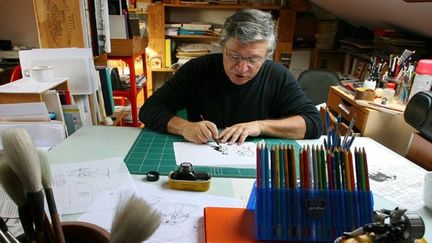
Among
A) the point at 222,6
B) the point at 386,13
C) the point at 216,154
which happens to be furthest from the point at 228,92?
the point at 222,6

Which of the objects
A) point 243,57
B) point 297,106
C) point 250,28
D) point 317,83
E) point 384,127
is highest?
point 250,28

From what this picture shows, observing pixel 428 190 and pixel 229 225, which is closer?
pixel 229 225

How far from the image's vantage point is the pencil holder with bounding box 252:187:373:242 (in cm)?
67

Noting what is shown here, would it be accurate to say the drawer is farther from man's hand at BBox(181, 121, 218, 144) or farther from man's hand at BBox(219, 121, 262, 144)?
man's hand at BBox(181, 121, 218, 144)

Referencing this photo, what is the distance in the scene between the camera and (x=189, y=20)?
142 inches

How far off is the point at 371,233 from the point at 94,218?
1.87ft

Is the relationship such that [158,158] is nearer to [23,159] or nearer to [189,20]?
[23,159]

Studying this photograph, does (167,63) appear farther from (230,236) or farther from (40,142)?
(230,236)

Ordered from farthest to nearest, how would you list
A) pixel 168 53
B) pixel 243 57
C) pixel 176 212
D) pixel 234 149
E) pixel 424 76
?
1. pixel 168 53
2. pixel 424 76
3. pixel 243 57
4. pixel 234 149
5. pixel 176 212

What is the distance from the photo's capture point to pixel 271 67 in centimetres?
159

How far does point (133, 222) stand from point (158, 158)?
0.71 metres

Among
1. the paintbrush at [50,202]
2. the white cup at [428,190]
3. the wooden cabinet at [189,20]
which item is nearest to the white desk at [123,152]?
the white cup at [428,190]

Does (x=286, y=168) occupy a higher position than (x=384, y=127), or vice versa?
(x=286, y=168)

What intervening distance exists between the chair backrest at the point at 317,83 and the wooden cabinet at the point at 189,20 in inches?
40.0
